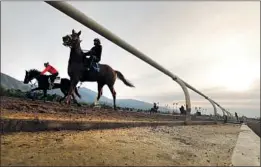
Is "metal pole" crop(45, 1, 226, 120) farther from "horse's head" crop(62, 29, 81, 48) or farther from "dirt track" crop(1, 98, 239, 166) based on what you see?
"horse's head" crop(62, 29, 81, 48)

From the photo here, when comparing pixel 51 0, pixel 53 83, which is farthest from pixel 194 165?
pixel 53 83

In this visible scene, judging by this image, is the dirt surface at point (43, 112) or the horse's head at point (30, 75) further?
the horse's head at point (30, 75)

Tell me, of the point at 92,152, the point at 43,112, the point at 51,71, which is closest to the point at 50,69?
the point at 51,71

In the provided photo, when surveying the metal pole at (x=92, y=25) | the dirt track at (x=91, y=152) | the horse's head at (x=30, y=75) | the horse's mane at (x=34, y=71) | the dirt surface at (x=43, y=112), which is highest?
the horse's mane at (x=34, y=71)

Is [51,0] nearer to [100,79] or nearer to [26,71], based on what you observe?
[100,79]

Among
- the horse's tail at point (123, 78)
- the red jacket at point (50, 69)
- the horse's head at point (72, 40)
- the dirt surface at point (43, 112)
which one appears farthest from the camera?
the horse's tail at point (123, 78)

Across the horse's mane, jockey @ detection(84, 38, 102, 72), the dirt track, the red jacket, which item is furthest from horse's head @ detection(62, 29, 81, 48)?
the dirt track

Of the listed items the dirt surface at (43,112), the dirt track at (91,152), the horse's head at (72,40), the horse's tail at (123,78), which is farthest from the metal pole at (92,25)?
the horse's tail at (123,78)

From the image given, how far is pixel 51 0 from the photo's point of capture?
279 centimetres

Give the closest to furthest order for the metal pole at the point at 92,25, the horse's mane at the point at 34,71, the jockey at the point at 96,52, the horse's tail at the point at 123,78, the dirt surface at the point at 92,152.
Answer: the dirt surface at the point at 92,152, the metal pole at the point at 92,25, the jockey at the point at 96,52, the horse's mane at the point at 34,71, the horse's tail at the point at 123,78

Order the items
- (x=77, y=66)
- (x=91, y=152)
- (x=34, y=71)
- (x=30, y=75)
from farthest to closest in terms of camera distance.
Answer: (x=30, y=75)
(x=34, y=71)
(x=77, y=66)
(x=91, y=152)

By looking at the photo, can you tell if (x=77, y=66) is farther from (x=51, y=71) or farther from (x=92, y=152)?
(x=92, y=152)

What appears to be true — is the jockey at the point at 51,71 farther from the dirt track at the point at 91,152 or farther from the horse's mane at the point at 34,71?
the dirt track at the point at 91,152

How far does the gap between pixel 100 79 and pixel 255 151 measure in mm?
9894
